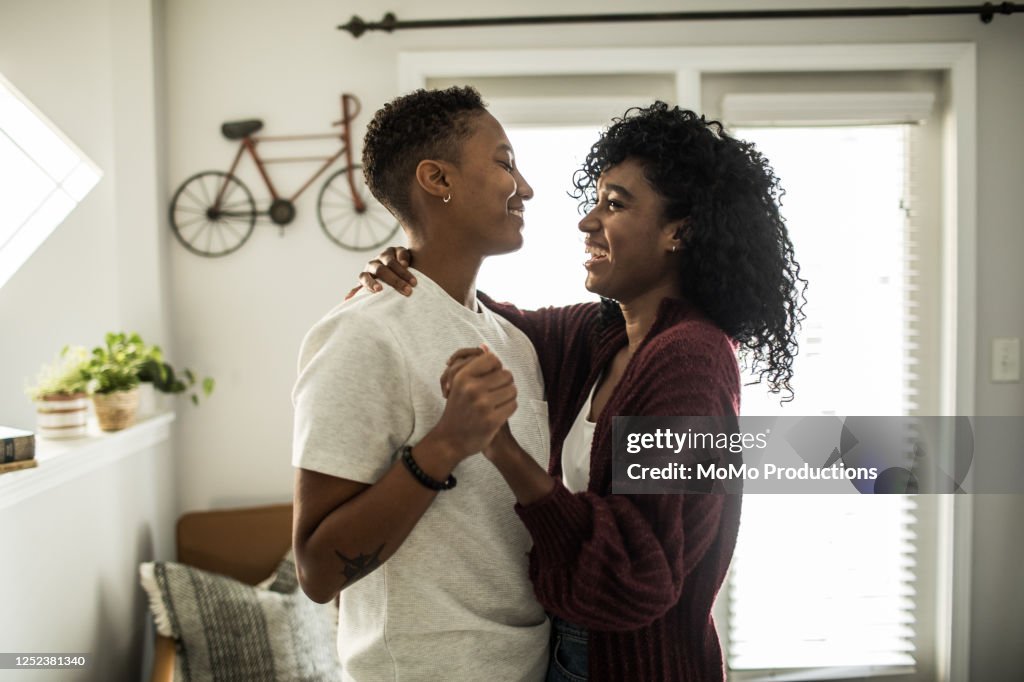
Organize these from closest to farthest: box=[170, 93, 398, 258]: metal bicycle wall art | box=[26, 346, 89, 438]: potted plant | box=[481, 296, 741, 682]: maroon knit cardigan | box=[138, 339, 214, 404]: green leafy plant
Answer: box=[481, 296, 741, 682]: maroon knit cardigan → box=[26, 346, 89, 438]: potted plant → box=[138, 339, 214, 404]: green leafy plant → box=[170, 93, 398, 258]: metal bicycle wall art

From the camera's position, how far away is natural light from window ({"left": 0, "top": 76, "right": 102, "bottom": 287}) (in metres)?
1.90

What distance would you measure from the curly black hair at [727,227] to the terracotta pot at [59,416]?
158 cm

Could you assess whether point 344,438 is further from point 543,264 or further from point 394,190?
point 543,264

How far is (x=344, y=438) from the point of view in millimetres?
892

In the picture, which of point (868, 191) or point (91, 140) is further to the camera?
point (868, 191)

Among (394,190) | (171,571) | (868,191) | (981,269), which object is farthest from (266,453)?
(981,269)

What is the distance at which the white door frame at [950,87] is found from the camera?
2.36 m

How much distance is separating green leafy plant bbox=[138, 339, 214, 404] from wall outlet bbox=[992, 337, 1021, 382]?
2.64 metres

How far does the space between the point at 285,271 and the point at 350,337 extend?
1645 mm

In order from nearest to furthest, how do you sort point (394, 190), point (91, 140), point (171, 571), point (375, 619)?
point (375, 619)
point (394, 190)
point (171, 571)
point (91, 140)

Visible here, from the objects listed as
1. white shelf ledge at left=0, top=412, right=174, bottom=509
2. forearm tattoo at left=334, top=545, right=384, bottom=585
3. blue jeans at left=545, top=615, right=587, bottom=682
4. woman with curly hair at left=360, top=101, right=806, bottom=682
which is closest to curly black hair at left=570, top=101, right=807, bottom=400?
woman with curly hair at left=360, top=101, right=806, bottom=682

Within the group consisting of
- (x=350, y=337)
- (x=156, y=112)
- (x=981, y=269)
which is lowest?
(x=350, y=337)

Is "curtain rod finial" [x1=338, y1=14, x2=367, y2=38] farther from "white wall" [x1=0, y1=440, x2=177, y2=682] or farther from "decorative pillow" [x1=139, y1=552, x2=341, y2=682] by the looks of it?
"decorative pillow" [x1=139, y1=552, x2=341, y2=682]

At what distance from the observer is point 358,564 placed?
0.89 m
